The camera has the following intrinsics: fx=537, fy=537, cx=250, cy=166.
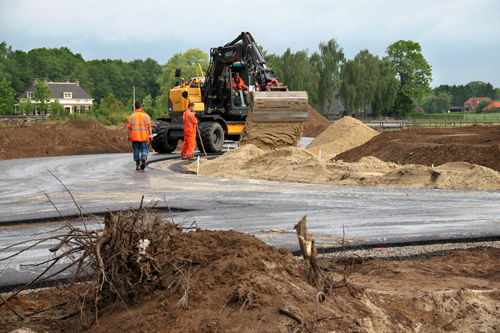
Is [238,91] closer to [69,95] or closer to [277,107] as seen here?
[277,107]

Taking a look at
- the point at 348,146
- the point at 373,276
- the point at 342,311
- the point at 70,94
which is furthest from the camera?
the point at 70,94

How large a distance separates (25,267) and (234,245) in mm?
3081

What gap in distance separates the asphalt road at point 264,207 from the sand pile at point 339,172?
903mm

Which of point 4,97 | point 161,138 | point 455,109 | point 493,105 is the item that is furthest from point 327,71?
point 455,109

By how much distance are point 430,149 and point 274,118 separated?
579 centimetres

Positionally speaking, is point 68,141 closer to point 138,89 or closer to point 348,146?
point 348,146

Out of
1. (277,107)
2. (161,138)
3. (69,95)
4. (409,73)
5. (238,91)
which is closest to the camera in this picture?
(277,107)

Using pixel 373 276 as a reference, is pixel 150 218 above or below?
above

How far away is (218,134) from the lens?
877 inches

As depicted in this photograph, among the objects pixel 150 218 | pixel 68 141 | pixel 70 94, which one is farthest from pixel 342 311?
pixel 70 94

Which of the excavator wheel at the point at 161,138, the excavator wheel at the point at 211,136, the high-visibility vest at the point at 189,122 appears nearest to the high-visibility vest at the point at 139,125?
the high-visibility vest at the point at 189,122

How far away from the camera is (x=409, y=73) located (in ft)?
273

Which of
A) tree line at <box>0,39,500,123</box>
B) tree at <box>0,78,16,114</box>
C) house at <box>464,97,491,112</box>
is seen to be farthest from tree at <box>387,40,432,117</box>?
house at <box>464,97,491,112</box>

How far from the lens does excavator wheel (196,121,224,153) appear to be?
69.9 ft
